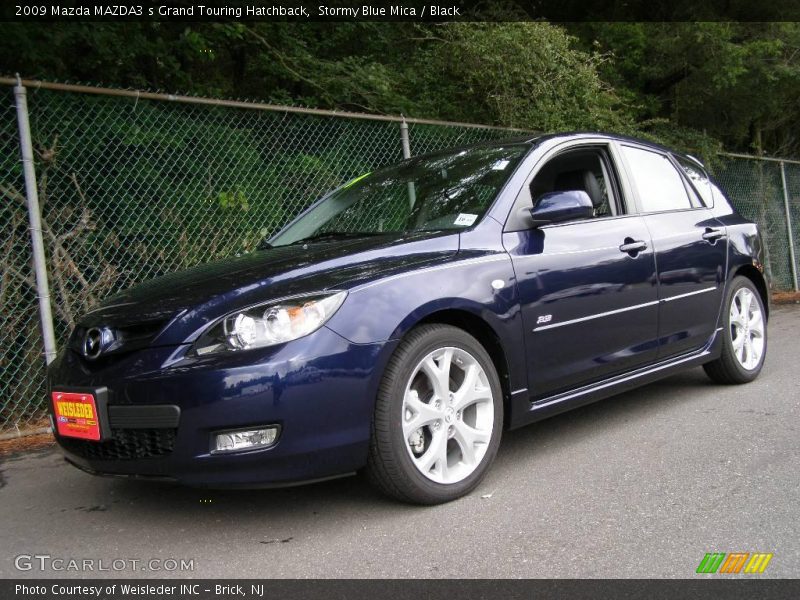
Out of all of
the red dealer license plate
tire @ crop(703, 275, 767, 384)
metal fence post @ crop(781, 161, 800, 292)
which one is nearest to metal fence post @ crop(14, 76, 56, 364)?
the red dealer license plate

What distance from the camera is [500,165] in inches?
154

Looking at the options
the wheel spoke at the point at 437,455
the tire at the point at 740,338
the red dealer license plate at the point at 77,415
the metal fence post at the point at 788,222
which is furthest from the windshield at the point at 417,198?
the metal fence post at the point at 788,222

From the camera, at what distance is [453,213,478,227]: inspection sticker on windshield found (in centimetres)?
359

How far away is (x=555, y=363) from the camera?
11.8 ft

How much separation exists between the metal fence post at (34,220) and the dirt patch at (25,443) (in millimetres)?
496

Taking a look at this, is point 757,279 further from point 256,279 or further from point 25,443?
point 25,443

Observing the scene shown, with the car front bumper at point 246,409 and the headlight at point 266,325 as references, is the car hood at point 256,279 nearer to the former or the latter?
the headlight at point 266,325

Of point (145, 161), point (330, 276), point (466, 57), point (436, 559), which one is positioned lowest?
point (436, 559)

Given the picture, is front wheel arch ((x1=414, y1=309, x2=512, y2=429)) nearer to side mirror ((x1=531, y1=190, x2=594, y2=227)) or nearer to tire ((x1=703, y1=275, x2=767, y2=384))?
side mirror ((x1=531, y1=190, x2=594, y2=227))

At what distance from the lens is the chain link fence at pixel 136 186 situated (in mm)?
4773

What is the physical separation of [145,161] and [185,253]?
2.32ft

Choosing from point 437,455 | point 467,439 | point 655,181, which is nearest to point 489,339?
point 467,439

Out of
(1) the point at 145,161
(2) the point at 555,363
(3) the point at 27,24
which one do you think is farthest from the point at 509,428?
(3) the point at 27,24

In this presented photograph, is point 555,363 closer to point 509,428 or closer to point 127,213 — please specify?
point 509,428
